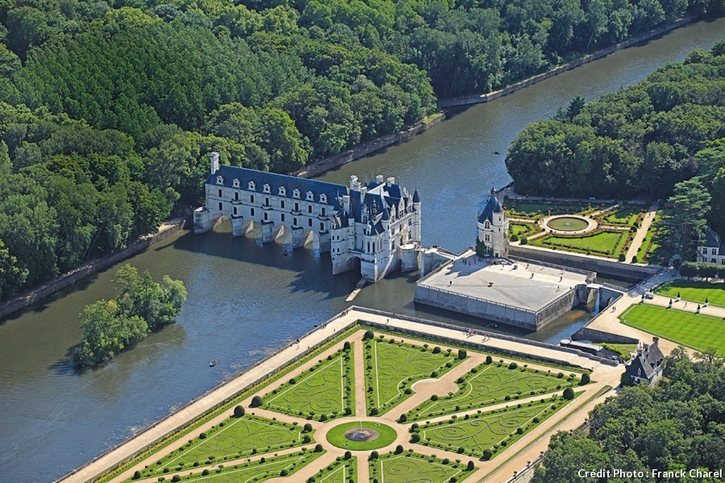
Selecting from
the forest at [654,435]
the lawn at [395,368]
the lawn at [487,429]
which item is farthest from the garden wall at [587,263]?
the forest at [654,435]

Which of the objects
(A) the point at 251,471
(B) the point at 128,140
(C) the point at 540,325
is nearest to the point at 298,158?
(B) the point at 128,140

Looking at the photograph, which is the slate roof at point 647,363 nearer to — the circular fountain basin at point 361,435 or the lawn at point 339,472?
the circular fountain basin at point 361,435

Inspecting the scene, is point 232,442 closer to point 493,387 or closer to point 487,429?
point 487,429

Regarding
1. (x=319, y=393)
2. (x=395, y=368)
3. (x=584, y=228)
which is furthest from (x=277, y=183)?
(x=319, y=393)

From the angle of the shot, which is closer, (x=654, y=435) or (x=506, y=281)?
(x=654, y=435)

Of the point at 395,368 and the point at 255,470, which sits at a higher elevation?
the point at 395,368

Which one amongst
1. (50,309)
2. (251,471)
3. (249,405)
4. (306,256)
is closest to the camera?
(251,471)

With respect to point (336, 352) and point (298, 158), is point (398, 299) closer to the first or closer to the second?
point (336, 352)

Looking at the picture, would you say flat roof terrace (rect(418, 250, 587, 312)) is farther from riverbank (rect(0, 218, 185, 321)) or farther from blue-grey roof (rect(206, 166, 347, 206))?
riverbank (rect(0, 218, 185, 321))
